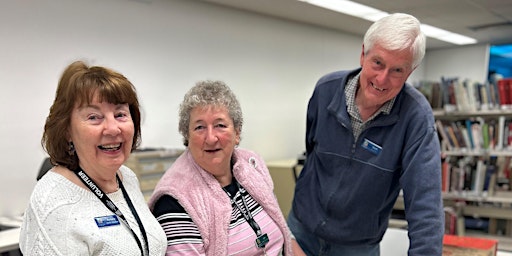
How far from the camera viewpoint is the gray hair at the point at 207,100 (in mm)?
1606

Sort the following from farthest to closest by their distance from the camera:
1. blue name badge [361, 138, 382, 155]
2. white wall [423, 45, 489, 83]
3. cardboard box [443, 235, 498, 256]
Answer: white wall [423, 45, 489, 83], cardboard box [443, 235, 498, 256], blue name badge [361, 138, 382, 155]

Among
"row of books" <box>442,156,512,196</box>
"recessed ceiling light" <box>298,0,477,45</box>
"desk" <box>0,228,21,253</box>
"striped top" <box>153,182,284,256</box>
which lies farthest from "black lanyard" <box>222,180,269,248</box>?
"row of books" <box>442,156,512,196</box>

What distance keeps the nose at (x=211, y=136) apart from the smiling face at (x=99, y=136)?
0.32 meters

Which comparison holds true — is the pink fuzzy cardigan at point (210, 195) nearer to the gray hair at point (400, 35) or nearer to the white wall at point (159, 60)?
the gray hair at point (400, 35)

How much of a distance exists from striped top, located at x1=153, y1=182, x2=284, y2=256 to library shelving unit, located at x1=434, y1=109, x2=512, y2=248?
3832 mm

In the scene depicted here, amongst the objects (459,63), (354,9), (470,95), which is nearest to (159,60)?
(354,9)

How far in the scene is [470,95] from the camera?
4.89m

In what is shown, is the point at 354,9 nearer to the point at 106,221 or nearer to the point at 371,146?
the point at 371,146

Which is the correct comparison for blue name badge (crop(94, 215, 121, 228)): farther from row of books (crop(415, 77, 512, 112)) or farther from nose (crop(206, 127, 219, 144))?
row of books (crop(415, 77, 512, 112))

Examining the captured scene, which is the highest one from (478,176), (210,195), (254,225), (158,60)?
(158,60)

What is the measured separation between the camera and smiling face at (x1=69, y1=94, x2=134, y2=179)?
125cm

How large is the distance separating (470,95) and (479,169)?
2.60 ft

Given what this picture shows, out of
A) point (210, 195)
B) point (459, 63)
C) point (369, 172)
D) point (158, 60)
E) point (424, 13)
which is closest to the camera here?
point (210, 195)

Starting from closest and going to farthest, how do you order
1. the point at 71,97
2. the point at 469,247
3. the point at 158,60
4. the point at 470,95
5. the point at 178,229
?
1. the point at 71,97
2. the point at 178,229
3. the point at 469,247
4. the point at 158,60
5. the point at 470,95
